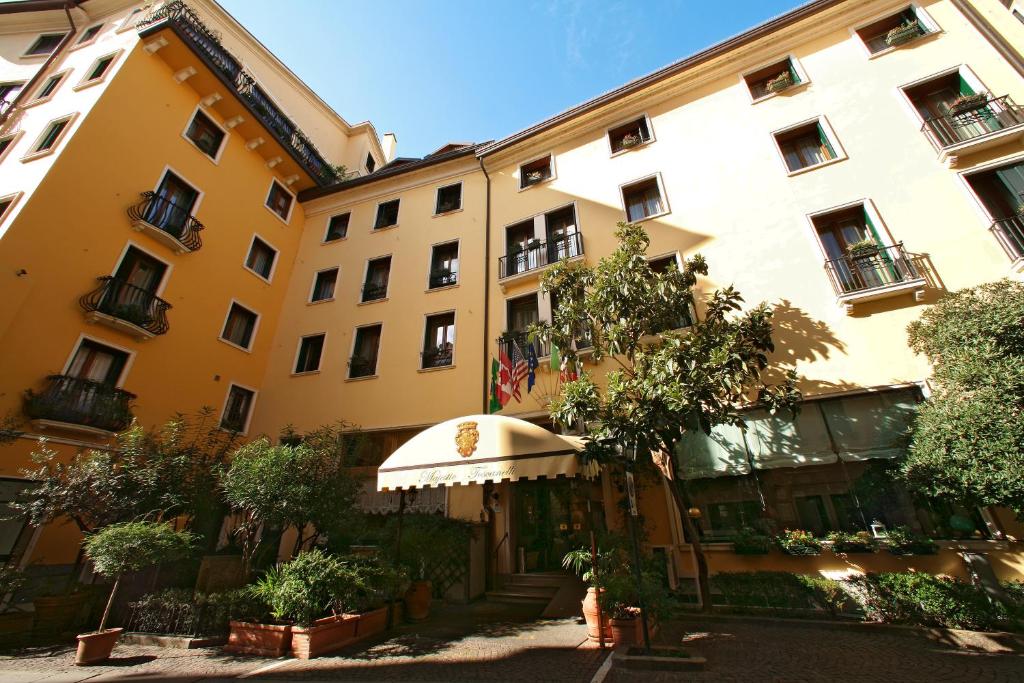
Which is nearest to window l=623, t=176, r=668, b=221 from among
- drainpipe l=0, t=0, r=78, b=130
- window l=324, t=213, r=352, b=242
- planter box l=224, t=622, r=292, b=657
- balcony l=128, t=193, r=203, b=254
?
window l=324, t=213, r=352, b=242

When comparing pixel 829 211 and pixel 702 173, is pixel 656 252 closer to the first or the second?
pixel 702 173

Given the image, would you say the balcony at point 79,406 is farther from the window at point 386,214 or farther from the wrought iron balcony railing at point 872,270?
the wrought iron balcony railing at point 872,270

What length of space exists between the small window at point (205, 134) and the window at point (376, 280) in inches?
290

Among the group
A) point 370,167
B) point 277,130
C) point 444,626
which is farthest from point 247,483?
point 370,167

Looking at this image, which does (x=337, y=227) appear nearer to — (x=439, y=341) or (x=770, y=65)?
(x=439, y=341)

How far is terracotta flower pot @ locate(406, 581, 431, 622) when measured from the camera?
862 cm

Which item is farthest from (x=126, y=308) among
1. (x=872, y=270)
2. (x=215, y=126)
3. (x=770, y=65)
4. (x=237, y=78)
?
(x=770, y=65)

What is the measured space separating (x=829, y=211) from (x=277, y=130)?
21.5 meters

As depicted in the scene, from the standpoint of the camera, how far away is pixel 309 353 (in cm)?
1684

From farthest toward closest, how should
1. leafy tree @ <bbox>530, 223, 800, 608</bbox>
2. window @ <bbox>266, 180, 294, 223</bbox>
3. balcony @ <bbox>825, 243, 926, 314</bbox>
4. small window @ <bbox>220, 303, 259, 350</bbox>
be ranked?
window @ <bbox>266, 180, 294, 223</bbox>, small window @ <bbox>220, 303, 259, 350</bbox>, balcony @ <bbox>825, 243, 926, 314</bbox>, leafy tree @ <bbox>530, 223, 800, 608</bbox>

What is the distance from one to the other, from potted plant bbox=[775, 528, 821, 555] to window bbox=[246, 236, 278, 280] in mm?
19578

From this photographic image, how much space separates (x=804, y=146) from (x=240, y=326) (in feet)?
68.0

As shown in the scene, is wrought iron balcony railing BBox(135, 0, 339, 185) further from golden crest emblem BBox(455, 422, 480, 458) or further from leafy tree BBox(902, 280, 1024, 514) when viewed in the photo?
leafy tree BBox(902, 280, 1024, 514)

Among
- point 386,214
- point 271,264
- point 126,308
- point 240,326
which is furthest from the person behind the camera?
point 386,214
